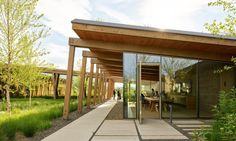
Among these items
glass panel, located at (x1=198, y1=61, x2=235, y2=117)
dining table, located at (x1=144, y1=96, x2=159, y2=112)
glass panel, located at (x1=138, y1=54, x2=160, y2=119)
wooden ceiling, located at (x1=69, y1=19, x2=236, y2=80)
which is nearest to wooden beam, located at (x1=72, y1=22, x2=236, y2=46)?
wooden ceiling, located at (x1=69, y1=19, x2=236, y2=80)

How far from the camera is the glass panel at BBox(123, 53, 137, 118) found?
11.6m

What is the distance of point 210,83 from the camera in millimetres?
12086

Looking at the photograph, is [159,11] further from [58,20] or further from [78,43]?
[58,20]

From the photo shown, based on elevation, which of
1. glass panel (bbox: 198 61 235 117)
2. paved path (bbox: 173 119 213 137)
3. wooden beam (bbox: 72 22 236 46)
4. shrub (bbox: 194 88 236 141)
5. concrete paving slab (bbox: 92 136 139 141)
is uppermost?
wooden beam (bbox: 72 22 236 46)

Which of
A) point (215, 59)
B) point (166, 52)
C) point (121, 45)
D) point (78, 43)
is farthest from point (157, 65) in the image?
point (78, 43)

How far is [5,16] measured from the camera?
36.6 ft

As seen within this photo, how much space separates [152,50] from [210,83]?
10.0ft

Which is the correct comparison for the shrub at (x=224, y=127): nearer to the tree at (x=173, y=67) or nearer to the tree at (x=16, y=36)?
the tree at (x=173, y=67)

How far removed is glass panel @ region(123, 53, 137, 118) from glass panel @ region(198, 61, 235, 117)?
9.34 feet

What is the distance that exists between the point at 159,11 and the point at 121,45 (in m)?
3.45

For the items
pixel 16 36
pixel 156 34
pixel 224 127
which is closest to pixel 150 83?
pixel 156 34

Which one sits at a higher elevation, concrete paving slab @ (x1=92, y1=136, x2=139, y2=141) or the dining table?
the dining table

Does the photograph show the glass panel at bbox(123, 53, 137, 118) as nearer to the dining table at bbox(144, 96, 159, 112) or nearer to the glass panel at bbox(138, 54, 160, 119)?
the glass panel at bbox(138, 54, 160, 119)

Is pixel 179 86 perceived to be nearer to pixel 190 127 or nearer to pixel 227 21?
pixel 190 127
